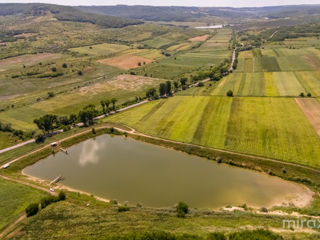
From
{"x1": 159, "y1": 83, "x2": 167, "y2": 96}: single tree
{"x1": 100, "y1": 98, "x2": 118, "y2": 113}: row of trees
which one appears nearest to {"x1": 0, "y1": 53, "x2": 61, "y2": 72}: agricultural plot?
{"x1": 100, "y1": 98, "x2": 118, "y2": 113}: row of trees

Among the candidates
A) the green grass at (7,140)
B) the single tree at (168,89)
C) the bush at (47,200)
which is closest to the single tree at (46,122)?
the green grass at (7,140)

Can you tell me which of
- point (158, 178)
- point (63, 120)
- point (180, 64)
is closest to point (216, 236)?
point (158, 178)

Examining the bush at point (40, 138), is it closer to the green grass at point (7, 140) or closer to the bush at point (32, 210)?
the green grass at point (7, 140)

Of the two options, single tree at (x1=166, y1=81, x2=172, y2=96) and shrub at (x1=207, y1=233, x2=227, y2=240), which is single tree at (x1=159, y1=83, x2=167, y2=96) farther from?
shrub at (x1=207, y1=233, x2=227, y2=240)

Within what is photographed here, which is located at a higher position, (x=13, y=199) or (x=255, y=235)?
(x=255, y=235)

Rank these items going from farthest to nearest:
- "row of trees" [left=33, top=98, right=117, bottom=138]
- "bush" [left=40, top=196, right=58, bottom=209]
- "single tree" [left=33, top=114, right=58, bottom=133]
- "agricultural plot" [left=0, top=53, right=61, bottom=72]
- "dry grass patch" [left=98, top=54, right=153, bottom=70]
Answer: "dry grass patch" [left=98, top=54, right=153, bottom=70] → "agricultural plot" [left=0, top=53, right=61, bottom=72] → "row of trees" [left=33, top=98, right=117, bottom=138] → "single tree" [left=33, top=114, right=58, bottom=133] → "bush" [left=40, top=196, right=58, bottom=209]

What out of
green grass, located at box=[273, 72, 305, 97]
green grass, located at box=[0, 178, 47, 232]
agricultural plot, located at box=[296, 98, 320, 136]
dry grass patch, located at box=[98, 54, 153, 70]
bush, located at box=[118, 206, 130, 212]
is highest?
dry grass patch, located at box=[98, 54, 153, 70]

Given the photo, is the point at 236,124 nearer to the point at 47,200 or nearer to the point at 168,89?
the point at 168,89

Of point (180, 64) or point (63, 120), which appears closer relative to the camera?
point (63, 120)
